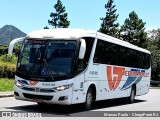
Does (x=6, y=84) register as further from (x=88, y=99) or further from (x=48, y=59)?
(x=48, y=59)

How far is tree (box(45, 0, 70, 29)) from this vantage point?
62156mm

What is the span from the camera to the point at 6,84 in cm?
2642

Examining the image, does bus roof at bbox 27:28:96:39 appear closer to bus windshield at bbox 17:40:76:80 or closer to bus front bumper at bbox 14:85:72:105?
bus windshield at bbox 17:40:76:80

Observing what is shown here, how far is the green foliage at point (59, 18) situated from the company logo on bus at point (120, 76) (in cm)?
3826

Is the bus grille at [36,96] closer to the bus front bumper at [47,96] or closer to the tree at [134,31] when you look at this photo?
the bus front bumper at [47,96]

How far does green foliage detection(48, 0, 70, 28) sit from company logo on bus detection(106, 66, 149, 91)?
38.3 m

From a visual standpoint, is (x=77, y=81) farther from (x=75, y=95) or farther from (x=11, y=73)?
(x=11, y=73)

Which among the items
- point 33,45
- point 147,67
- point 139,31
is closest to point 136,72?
point 147,67

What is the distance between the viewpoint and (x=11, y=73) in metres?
29.3

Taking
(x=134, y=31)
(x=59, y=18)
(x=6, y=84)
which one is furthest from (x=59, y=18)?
(x=6, y=84)

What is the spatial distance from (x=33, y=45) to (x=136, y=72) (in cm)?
967

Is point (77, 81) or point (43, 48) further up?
point (43, 48)

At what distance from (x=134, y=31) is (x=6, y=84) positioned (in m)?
48.8

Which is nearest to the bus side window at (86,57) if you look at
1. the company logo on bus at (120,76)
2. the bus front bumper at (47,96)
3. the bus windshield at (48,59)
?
the bus windshield at (48,59)
